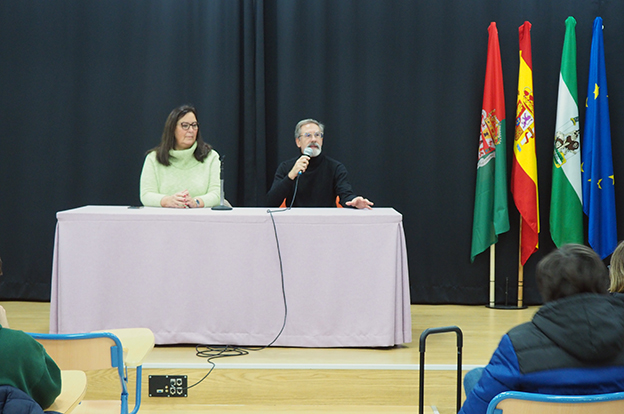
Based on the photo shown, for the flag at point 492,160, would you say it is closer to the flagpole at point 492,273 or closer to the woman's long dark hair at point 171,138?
the flagpole at point 492,273

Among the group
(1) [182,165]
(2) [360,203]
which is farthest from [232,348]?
(1) [182,165]

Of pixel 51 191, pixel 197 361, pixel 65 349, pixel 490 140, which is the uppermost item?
pixel 490 140

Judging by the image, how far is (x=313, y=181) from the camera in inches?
156

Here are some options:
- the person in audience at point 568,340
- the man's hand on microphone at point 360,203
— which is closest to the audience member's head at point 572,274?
the person in audience at point 568,340

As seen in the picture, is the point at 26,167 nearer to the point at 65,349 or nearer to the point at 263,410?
the point at 263,410

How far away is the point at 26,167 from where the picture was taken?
15.4 ft

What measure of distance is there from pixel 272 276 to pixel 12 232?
8.79 feet

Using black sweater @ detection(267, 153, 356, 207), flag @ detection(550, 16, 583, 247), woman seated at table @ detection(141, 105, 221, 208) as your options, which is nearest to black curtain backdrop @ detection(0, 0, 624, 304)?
flag @ detection(550, 16, 583, 247)

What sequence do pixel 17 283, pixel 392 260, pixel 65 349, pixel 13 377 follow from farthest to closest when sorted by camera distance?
pixel 17 283 < pixel 392 260 < pixel 65 349 < pixel 13 377

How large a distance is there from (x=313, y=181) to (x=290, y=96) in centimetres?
94

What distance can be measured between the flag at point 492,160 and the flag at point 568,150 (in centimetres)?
37

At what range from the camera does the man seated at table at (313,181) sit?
150 inches

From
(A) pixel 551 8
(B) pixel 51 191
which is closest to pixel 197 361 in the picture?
(B) pixel 51 191

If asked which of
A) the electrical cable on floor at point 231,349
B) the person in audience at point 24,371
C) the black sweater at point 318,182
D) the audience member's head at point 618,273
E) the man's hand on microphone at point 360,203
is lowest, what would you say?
the electrical cable on floor at point 231,349
